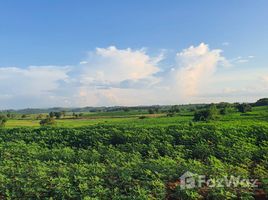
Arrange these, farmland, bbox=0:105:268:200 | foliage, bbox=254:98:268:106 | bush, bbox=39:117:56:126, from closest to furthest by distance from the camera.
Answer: farmland, bbox=0:105:268:200, bush, bbox=39:117:56:126, foliage, bbox=254:98:268:106

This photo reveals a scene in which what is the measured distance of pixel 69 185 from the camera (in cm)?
976

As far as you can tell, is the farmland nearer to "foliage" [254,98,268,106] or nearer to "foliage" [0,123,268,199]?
"foliage" [0,123,268,199]

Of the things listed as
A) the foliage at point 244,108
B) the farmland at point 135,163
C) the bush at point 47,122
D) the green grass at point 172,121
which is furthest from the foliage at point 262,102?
the farmland at point 135,163

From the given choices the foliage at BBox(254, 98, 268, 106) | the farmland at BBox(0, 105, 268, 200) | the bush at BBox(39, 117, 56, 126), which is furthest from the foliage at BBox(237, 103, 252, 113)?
the farmland at BBox(0, 105, 268, 200)

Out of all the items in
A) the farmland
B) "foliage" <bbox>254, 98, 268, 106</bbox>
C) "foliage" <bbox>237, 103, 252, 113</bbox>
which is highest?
"foliage" <bbox>254, 98, 268, 106</bbox>

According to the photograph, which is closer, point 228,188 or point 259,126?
point 228,188

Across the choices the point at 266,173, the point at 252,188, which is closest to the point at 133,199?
the point at 252,188

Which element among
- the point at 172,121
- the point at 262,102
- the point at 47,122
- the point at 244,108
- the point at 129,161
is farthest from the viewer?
the point at 262,102

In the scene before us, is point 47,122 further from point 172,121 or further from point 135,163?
point 135,163

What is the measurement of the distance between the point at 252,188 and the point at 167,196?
269cm

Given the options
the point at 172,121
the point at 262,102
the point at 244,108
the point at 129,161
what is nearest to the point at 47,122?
the point at 172,121

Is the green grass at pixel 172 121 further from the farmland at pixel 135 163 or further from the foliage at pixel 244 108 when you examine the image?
the farmland at pixel 135 163

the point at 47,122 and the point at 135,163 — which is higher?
the point at 47,122

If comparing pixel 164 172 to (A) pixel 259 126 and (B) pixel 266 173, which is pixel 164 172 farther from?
(A) pixel 259 126
